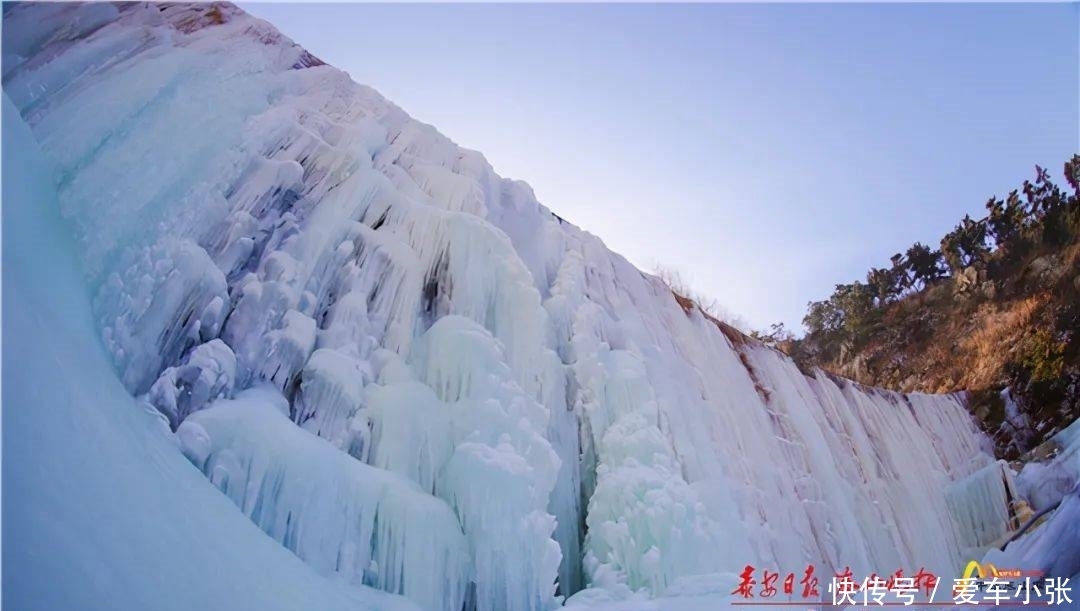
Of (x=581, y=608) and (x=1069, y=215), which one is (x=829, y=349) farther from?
(x=581, y=608)

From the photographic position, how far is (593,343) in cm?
377

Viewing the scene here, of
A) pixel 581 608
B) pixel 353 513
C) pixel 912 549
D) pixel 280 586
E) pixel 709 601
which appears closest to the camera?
pixel 280 586

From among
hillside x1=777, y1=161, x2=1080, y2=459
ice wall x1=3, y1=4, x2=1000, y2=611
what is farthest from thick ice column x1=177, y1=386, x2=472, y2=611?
hillside x1=777, y1=161, x2=1080, y2=459

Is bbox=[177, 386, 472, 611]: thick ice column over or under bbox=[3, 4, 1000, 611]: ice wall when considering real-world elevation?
under

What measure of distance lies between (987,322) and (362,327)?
543 centimetres

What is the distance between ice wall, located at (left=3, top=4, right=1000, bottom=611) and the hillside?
9.33 feet

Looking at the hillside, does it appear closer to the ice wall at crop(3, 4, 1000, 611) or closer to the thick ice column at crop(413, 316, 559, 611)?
the ice wall at crop(3, 4, 1000, 611)

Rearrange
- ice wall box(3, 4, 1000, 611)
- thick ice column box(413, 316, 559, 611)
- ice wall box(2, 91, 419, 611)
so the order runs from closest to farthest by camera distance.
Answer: ice wall box(2, 91, 419, 611)
ice wall box(3, 4, 1000, 611)
thick ice column box(413, 316, 559, 611)

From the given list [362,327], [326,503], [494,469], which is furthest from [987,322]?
[326,503]

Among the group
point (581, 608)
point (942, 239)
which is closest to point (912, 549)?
point (942, 239)

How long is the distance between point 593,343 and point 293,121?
5.58ft

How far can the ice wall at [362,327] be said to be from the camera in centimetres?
236

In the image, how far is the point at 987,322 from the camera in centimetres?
622

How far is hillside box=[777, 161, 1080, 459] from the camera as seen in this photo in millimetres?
5664
